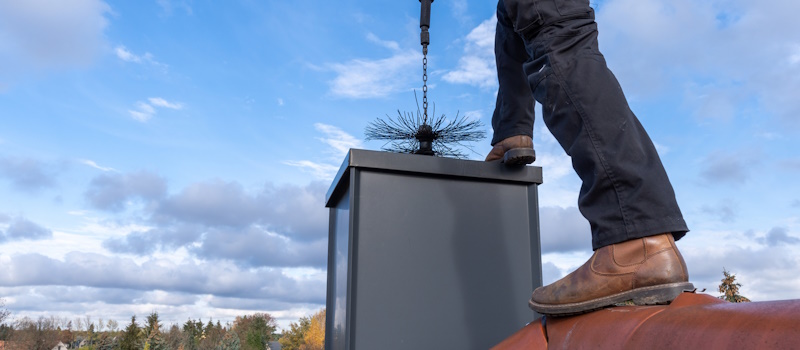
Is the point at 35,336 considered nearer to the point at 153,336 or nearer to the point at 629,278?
the point at 153,336

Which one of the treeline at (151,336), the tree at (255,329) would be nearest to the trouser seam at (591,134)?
the treeline at (151,336)

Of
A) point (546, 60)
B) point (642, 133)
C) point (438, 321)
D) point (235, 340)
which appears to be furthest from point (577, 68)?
point (235, 340)

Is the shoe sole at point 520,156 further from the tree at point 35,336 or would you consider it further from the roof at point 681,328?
the tree at point 35,336

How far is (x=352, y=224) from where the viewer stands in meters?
1.96

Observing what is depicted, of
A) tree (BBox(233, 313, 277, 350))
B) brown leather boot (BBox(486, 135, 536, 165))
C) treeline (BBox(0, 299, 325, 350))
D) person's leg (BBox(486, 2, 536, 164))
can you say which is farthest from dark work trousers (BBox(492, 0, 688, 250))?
tree (BBox(233, 313, 277, 350))

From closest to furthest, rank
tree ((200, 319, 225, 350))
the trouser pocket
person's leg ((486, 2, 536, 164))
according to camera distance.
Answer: the trouser pocket, person's leg ((486, 2, 536, 164)), tree ((200, 319, 225, 350))

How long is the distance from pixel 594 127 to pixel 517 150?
29.0 inches

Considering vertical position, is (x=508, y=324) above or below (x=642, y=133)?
below

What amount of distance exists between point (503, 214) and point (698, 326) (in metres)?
1.28

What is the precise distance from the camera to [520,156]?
195cm

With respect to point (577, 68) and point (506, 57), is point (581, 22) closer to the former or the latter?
point (577, 68)

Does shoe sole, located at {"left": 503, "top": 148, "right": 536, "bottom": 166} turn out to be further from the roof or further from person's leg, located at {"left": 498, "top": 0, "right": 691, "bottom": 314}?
the roof

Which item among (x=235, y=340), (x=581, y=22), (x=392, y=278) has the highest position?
(x=581, y=22)

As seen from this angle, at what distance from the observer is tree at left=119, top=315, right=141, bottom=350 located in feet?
91.8
